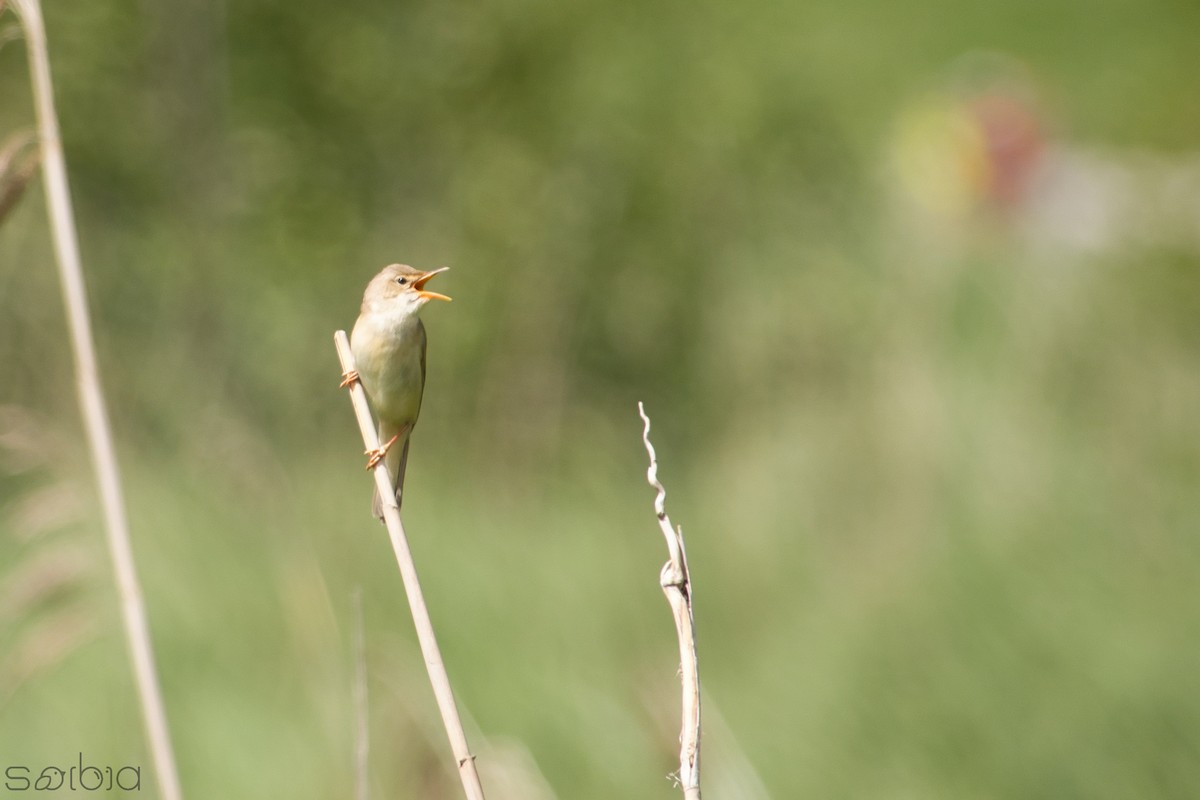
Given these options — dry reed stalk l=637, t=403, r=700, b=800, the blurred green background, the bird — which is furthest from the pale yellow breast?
dry reed stalk l=637, t=403, r=700, b=800

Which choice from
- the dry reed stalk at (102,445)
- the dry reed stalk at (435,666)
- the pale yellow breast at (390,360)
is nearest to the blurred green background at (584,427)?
the dry reed stalk at (102,445)

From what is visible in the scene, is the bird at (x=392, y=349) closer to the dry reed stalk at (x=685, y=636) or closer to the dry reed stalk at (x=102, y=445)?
the dry reed stalk at (x=102, y=445)

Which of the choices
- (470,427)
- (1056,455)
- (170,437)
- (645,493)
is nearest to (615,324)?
(470,427)

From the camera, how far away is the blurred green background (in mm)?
3645

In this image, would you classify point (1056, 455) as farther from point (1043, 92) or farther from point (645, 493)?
point (1043, 92)

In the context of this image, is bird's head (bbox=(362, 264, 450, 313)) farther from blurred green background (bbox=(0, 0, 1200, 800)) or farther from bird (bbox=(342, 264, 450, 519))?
blurred green background (bbox=(0, 0, 1200, 800))

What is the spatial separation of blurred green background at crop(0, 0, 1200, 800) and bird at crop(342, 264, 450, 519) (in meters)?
→ 0.53

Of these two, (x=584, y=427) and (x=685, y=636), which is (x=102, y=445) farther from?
(x=584, y=427)

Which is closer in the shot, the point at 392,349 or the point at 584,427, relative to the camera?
the point at 392,349

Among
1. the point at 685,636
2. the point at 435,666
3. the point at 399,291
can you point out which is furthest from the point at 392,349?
the point at 685,636

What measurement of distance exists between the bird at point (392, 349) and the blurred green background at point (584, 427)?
1.74 ft

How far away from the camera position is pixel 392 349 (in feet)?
8.39

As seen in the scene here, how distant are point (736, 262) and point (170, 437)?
3.60 m

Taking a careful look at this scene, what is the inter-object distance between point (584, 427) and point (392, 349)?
14.4 feet
